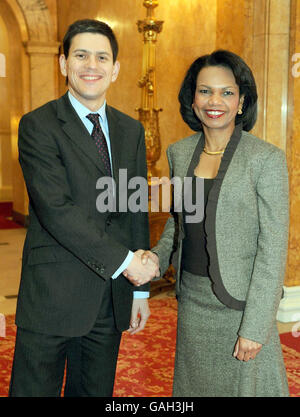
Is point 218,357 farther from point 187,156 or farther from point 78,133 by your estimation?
point 78,133

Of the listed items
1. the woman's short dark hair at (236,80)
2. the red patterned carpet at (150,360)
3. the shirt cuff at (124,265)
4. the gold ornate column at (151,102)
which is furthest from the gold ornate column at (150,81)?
the shirt cuff at (124,265)

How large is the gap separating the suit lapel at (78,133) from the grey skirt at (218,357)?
613mm

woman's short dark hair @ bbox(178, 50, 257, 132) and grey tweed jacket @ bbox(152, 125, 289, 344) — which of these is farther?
woman's short dark hair @ bbox(178, 50, 257, 132)

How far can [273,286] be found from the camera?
6.77 ft

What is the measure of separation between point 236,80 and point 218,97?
0.10m

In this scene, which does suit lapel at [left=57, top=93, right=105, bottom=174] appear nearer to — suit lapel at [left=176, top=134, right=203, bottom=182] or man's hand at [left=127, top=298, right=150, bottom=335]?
suit lapel at [left=176, top=134, right=203, bottom=182]

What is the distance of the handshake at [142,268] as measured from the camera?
2109 millimetres

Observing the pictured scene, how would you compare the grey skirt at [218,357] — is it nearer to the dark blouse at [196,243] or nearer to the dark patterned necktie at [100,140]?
the dark blouse at [196,243]

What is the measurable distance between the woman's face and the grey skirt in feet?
2.05

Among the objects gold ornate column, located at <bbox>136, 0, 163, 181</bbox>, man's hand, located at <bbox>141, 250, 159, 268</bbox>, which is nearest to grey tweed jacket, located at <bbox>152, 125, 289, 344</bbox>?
man's hand, located at <bbox>141, 250, 159, 268</bbox>

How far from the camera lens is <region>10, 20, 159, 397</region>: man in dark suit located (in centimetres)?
202

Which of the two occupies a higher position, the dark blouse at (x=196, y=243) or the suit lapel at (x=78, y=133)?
the suit lapel at (x=78, y=133)
